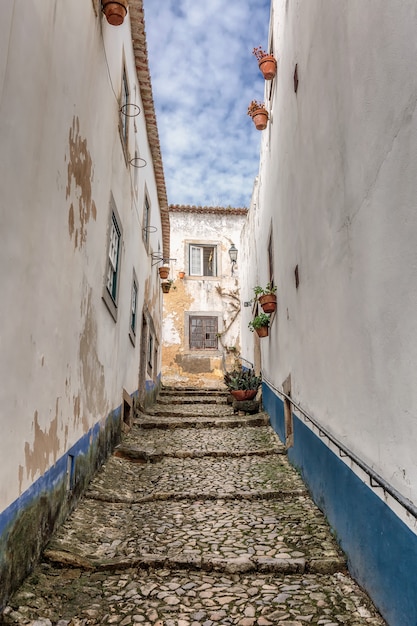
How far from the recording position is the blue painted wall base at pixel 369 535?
2.51m

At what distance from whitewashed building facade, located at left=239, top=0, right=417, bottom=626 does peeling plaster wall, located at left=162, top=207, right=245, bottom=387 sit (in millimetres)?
11717

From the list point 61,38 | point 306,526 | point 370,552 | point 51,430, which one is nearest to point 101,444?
point 51,430

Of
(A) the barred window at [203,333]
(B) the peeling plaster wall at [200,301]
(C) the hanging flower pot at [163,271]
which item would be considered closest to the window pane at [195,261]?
(B) the peeling plaster wall at [200,301]

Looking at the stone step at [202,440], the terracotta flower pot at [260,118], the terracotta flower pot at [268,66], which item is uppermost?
the terracotta flower pot at [268,66]

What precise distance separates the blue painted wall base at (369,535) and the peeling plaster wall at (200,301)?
12.9 metres

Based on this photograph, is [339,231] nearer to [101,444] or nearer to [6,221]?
[6,221]

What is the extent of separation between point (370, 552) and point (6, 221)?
3249 mm

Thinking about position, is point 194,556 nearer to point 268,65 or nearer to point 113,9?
point 113,9

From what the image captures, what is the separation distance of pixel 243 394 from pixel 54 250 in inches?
259

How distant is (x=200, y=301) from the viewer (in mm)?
18641

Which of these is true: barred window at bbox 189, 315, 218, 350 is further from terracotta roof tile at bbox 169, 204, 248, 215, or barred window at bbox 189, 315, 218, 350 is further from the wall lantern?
terracotta roof tile at bbox 169, 204, 248, 215

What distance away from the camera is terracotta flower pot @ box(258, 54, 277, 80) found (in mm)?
8016

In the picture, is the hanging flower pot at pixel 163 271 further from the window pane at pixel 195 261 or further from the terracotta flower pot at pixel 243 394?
the terracotta flower pot at pixel 243 394

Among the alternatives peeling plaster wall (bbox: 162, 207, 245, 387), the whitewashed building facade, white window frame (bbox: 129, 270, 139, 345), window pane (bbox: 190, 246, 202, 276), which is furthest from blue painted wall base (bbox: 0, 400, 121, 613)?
window pane (bbox: 190, 246, 202, 276)
